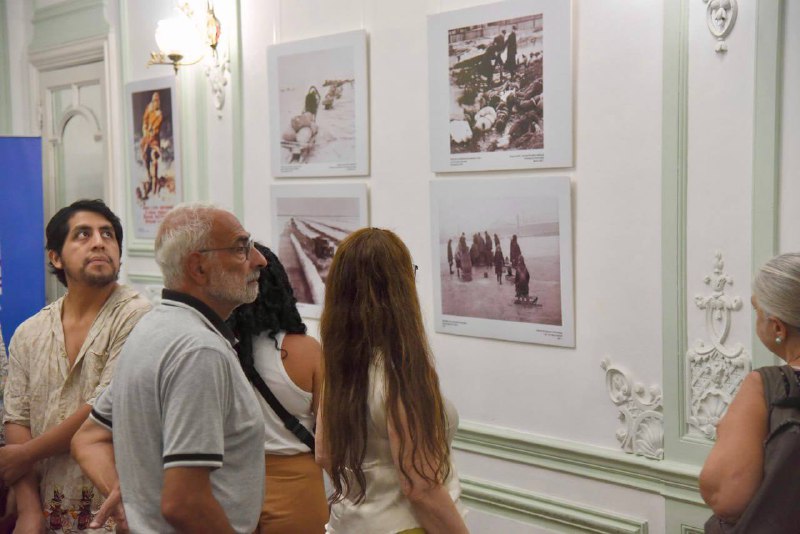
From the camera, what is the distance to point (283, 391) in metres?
2.67

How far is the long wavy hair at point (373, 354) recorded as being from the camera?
83.1 inches

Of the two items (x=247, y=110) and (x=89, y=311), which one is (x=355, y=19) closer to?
(x=247, y=110)

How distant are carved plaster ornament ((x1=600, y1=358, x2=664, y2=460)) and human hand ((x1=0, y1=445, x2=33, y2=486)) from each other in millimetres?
2020

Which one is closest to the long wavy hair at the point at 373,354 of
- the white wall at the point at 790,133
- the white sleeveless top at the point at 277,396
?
the white sleeveless top at the point at 277,396

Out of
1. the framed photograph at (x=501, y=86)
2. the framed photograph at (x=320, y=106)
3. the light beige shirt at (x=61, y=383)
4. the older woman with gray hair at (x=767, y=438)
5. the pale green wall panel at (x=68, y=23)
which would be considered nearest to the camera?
the older woman with gray hair at (x=767, y=438)

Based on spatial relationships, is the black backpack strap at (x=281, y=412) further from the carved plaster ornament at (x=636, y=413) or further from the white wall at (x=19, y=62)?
the white wall at (x=19, y=62)

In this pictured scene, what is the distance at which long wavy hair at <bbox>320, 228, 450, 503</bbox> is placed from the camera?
2.11 meters

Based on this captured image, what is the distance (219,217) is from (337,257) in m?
0.30

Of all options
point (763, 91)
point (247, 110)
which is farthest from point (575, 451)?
point (247, 110)

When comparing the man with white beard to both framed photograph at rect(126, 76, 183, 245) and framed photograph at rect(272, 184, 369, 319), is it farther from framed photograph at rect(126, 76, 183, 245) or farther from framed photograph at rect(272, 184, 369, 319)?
framed photograph at rect(126, 76, 183, 245)

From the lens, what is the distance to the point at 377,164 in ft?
13.0

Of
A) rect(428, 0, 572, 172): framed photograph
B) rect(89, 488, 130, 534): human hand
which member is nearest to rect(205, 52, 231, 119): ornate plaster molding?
rect(428, 0, 572, 172): framed photograph

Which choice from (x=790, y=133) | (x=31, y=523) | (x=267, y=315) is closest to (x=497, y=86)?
(x=790, y=133)

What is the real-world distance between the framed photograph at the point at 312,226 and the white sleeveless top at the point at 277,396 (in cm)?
141
